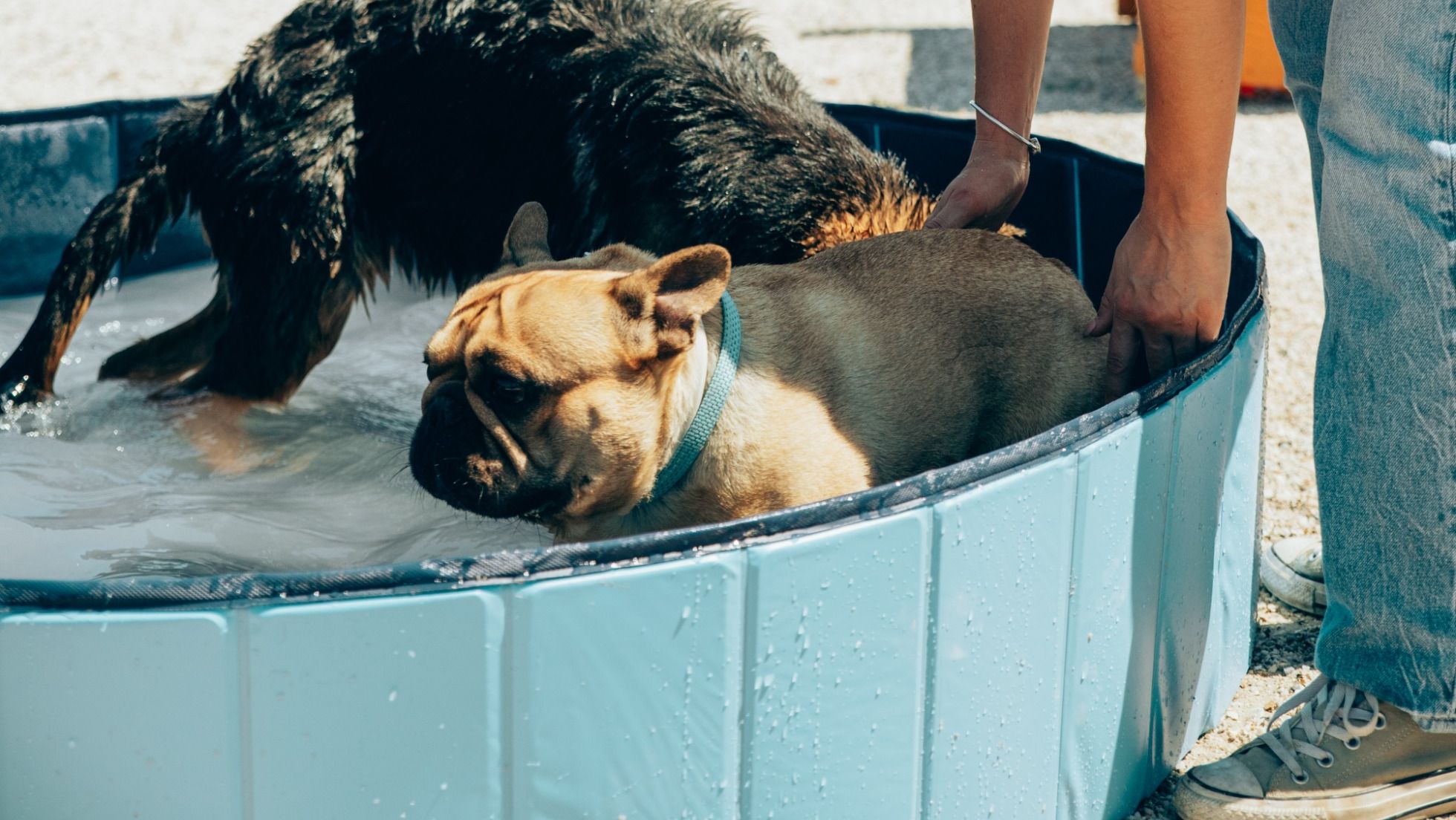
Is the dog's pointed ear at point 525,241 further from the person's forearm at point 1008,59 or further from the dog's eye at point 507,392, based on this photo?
the person's forearm at point 1008,59

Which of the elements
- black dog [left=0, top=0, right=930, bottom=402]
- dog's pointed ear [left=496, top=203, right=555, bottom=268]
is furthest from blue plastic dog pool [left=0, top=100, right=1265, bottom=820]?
black dog [left=0, top=0, right=930, bottom=402]

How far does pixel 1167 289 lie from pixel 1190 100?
36cm

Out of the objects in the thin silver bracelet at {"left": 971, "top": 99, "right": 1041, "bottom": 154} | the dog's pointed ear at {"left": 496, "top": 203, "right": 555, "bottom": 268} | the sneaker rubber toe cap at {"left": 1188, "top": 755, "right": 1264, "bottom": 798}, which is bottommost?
the sneaker rubber toe cap at {"left": 1188, "top": 755, "right": 1264, "bottom": 798}

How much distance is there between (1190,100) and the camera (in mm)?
2709

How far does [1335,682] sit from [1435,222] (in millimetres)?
899

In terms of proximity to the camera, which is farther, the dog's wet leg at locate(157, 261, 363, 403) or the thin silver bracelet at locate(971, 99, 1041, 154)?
the dog's wet leg at locate(157, 261, 363, 403)

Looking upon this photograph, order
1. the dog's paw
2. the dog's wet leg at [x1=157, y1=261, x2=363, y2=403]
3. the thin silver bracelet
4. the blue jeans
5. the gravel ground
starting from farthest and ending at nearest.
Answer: the gravel ground < the dog's paw < the dog's wet leg at [x1=157, y1=261, x2=363, y2=403] < the thin silver bracelet < the blue jeans

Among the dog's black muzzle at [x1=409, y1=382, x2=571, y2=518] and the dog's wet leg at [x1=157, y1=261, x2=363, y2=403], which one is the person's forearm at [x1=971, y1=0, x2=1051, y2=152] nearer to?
the dog's black muzzle at [x1=409, y1=382, x2=571, y2=518]

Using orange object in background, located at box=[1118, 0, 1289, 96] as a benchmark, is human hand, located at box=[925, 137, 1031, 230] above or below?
below

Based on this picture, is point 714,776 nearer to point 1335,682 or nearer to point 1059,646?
point 1059,646

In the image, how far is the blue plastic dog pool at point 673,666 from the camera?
6.48 ft

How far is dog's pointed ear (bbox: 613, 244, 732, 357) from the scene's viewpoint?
8.37 feet

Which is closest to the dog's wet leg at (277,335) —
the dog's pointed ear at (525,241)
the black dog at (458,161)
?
the black dog at (458,161)

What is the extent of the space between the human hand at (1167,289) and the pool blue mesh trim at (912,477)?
0.08 metres
